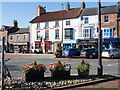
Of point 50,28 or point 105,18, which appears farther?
point 50,28

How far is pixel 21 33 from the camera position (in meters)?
42.6

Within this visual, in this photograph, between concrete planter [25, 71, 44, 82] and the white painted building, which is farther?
the white painted building

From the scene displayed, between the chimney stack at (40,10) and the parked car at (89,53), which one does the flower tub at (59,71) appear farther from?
the chimney stack at (40,10)

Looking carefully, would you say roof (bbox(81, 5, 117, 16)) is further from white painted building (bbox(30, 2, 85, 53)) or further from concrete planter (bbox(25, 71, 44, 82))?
concrete planter (bbox(25, 71, 44, 82))

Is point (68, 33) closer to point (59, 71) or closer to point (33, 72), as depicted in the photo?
point (59, 71)

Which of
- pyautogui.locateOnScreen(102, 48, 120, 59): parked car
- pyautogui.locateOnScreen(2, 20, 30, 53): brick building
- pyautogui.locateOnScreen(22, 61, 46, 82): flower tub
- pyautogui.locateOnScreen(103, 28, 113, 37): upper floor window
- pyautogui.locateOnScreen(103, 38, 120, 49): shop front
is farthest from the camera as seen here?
pyautogui.locateOnScreen(2, 20, 30, 53): brick building

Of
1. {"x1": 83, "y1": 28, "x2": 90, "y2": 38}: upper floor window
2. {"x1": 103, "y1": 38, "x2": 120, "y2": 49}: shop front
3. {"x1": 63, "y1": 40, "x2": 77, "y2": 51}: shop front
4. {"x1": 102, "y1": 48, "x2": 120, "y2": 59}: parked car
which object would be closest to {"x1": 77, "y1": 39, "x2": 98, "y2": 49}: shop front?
{"x1": 83, "y1": 28, "x2": 90, "y2": 38}: upper floor window

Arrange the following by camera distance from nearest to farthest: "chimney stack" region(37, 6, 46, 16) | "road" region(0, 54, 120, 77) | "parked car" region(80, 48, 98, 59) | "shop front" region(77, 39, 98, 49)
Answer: "road" region(0, 54, 120, 77) → "parked car" region(80, 48, 98, 59) → "shop front" region(77, 39, 98, 49) → "chimney stack" region(37, 6, 46, 16)

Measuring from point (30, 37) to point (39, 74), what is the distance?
33444 mm

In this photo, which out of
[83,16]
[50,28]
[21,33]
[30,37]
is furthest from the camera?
[21,33]

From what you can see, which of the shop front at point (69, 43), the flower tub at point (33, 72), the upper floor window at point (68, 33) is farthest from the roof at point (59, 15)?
the flower tub at point (33, 72)

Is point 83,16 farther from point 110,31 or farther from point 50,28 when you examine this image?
point 50,28

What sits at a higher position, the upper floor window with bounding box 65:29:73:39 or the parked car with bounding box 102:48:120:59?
the upper floor window with bounding box 65:29:73:39

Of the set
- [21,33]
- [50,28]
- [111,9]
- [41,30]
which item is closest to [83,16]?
[111,9]
